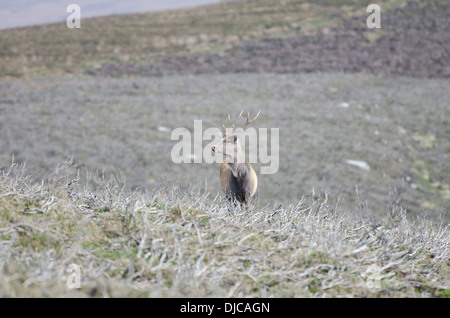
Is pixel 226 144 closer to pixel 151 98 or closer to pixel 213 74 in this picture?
pixel 151 98

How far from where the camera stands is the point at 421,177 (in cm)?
1756

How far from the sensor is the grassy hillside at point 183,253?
2.86 metres

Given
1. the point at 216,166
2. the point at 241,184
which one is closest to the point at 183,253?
the point at 241,184

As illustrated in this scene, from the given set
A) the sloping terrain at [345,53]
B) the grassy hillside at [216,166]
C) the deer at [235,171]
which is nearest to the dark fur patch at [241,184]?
the deer at [235,171]

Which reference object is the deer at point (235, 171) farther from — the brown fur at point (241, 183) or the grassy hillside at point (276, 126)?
the grassy hillside at point (276, 126)

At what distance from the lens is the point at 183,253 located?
3305 millimetres

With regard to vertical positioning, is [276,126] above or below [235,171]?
above

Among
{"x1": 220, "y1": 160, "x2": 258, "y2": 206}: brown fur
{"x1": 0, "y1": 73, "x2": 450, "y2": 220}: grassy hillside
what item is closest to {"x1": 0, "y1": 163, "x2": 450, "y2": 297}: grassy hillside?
{"x1": 220, "y1": 160, "x2": 258, "y2": 206}: brown fur

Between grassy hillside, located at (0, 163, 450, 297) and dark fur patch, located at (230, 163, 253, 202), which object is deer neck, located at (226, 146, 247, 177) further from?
grassy hillside, located at (0, 163, 450, 297)

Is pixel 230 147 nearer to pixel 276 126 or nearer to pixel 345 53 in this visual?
pixel 276 126

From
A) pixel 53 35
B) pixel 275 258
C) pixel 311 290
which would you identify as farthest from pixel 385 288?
pixel 53 35

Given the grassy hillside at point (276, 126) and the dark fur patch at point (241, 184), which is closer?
the dark fur patch at point (241, 184)

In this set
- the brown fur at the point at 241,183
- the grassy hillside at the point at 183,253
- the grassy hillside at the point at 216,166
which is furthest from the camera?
the brown fur at the point at 241,183
